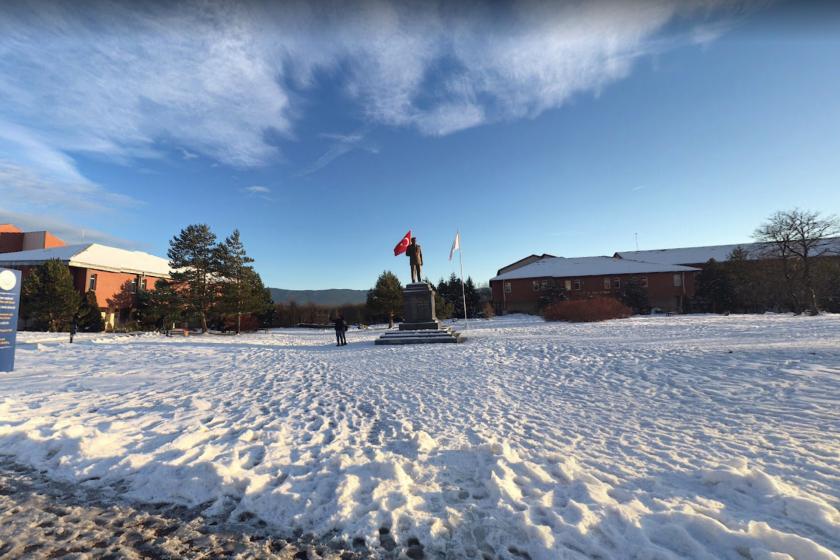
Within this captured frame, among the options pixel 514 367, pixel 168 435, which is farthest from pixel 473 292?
pixel 168 435

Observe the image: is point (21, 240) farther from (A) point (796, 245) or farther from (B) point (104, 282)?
(A) point (796, 245)

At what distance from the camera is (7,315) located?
940 cm

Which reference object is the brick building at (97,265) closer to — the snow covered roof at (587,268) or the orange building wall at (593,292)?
the orange building wall at (593,292)

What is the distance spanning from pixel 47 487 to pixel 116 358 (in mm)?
10701

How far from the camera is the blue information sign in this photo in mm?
9242

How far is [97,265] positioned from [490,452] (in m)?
36.1

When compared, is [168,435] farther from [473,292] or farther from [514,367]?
[473,292]

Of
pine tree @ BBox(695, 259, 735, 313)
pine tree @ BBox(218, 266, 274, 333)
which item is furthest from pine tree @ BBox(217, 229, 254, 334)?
pine tree @ BBox(695, 259, 735, 313)

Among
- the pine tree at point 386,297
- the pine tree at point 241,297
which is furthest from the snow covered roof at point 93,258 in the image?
the pine tree at point 386,297

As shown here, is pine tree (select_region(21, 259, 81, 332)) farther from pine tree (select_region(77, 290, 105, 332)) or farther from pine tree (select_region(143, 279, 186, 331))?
pine tree (select_region(143, 279, 186, 331))

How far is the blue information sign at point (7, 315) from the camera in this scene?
30.3 ft

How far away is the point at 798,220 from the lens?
25.9m

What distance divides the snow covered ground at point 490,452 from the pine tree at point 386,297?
2434cm

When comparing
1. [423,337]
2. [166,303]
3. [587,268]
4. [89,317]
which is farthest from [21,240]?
[587,268]
